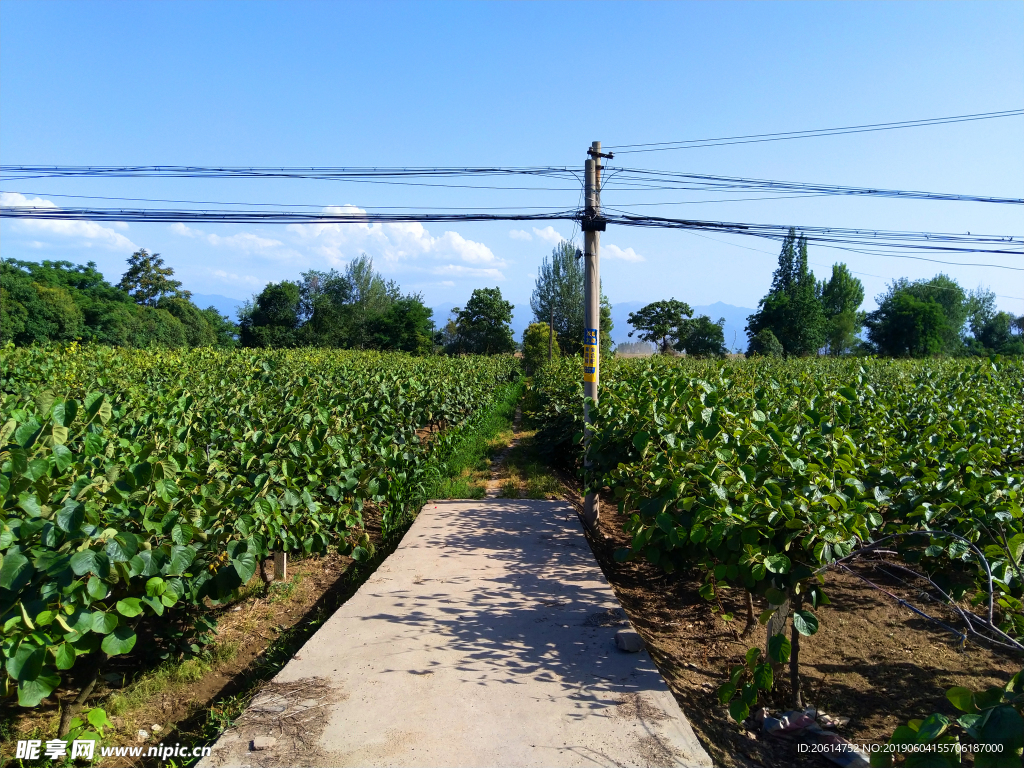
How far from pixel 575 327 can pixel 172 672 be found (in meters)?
53.1

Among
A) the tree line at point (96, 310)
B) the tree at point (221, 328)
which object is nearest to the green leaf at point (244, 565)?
the tree line at point (96, 310)

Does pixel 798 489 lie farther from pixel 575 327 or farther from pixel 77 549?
pixel 575 327

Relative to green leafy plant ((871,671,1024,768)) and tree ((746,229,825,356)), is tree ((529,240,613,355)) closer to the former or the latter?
tree ((746,229,825,356))

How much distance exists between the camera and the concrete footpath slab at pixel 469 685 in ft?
9.25

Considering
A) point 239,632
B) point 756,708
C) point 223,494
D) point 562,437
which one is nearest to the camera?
point 756,708

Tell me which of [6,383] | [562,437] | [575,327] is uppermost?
[575,327]

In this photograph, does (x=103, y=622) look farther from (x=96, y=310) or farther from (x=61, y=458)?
(x=96, y=310)

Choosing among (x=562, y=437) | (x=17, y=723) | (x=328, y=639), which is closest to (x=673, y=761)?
(x=328, y=639)

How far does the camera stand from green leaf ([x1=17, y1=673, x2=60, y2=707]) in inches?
97.1

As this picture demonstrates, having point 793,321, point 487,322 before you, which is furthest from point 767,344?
point 487,322

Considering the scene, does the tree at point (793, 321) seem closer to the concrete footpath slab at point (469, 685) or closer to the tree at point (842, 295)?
the tree at point (842, 295)

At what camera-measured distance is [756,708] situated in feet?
11.4

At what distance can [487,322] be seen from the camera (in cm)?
5766

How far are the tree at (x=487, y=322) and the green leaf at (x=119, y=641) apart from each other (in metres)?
54.4
